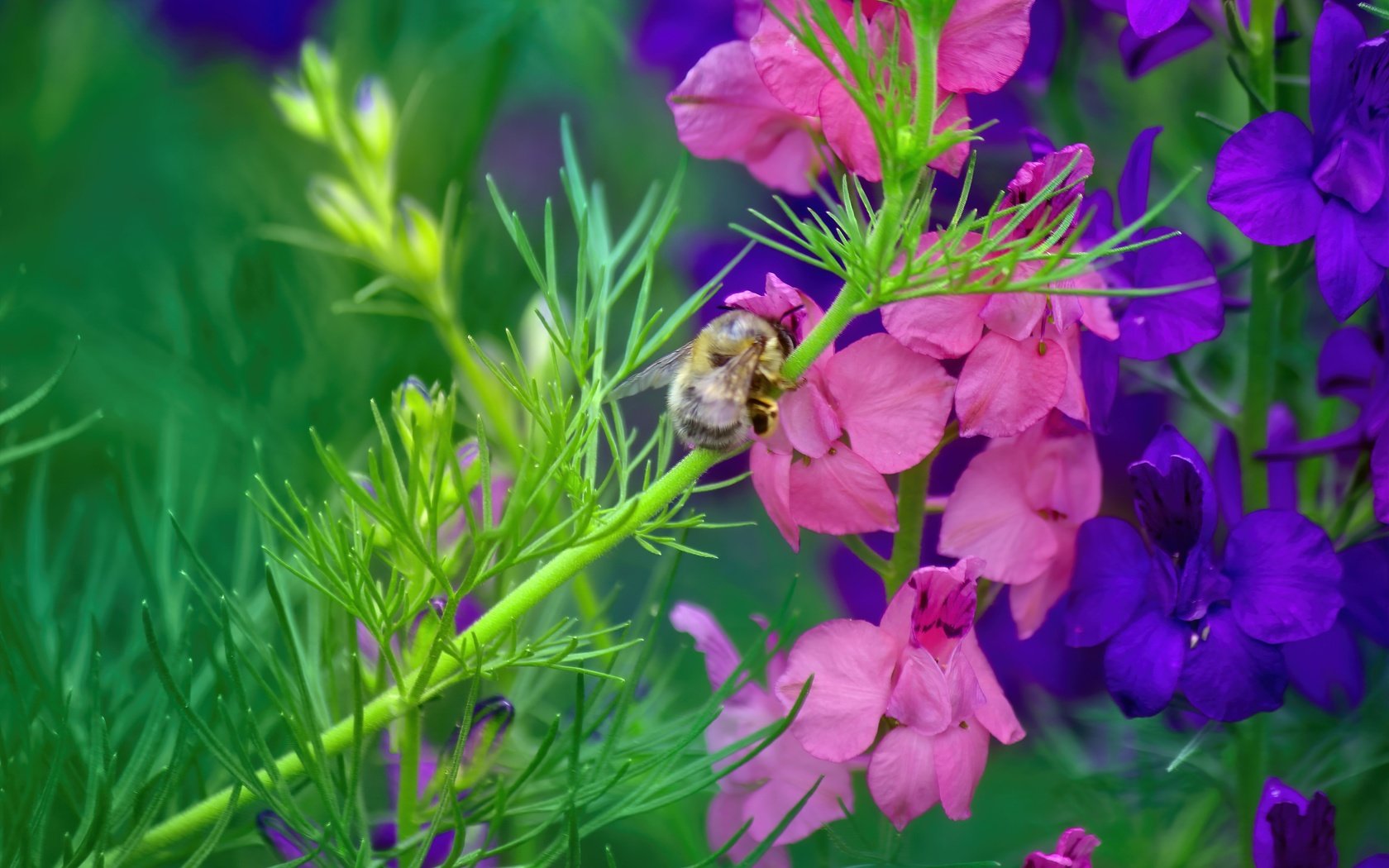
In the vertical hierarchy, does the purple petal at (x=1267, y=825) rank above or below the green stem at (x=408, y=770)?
below

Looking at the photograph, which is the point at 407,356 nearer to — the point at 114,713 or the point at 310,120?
the point at 310,120

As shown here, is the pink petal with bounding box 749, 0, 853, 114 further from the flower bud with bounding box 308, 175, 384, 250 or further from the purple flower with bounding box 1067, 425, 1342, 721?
the flower bud with bounding box 308, 175, 384, 250

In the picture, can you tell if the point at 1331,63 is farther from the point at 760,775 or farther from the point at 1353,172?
the point at 760,775

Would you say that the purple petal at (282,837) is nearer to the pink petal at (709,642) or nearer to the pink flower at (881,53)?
the pink petal at (709,642)

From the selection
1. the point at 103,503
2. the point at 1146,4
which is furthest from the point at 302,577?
the point at 103,503

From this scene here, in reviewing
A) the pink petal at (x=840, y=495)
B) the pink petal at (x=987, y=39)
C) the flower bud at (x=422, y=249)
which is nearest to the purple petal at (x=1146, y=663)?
the pink petal at (x=840, y=495)
